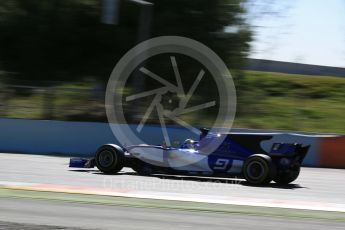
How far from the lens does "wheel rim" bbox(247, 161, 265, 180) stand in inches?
455

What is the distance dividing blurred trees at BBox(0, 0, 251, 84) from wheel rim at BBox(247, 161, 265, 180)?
45.6 feet

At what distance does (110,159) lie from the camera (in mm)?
12320

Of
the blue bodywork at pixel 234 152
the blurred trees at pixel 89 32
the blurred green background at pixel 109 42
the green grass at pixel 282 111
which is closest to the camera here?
the blue bodywork at pixel 234 152

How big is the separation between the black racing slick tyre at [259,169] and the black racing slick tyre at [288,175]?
38 centimetres

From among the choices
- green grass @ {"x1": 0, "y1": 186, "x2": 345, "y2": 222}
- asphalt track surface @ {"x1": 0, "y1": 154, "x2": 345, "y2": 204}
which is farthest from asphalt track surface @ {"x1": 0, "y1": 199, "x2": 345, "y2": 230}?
asphalt track surface @ {"x1": 0, "y1": 154, "x2": 345, "y2": 204}

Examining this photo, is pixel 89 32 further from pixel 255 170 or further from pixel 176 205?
pixel 176 205

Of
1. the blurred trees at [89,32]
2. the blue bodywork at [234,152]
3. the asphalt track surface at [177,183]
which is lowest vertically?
the asphalt track surface at [177,183]

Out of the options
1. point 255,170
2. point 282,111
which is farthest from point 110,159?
point 282,111

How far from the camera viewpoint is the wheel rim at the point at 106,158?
1232 cm
